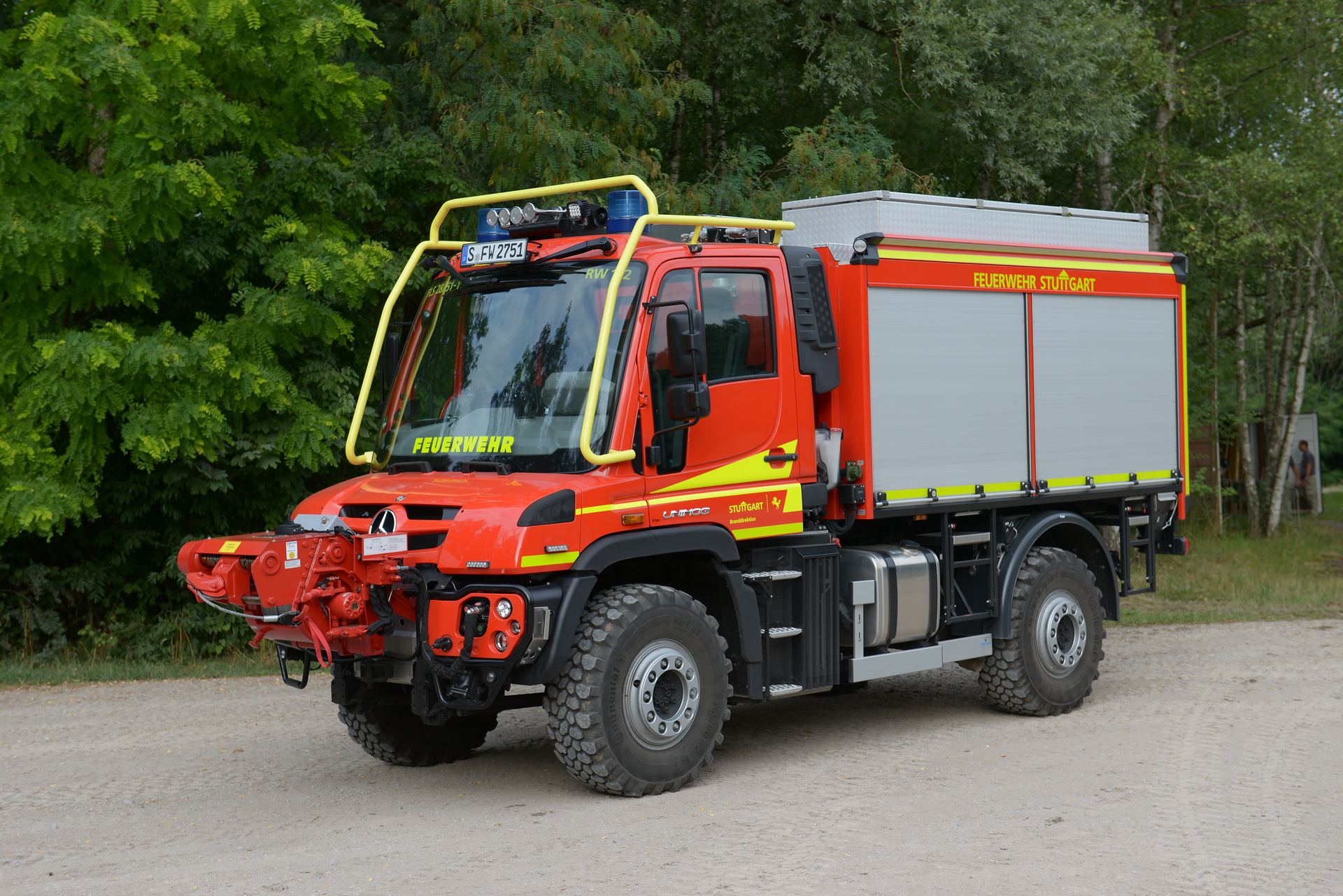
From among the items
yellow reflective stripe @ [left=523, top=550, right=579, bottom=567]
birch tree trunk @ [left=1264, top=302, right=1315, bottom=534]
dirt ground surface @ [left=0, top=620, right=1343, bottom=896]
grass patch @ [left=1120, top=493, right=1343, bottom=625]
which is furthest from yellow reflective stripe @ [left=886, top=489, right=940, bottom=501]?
birch tree trunk @ [left=1264, top=302, right=1315, bottom=534]

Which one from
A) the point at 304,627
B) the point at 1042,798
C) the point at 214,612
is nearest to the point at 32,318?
the point at 214,612

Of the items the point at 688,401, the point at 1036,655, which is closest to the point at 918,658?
the point at 1036,655

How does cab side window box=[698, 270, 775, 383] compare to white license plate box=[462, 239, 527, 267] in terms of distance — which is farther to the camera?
white license plate box=[462, 239, 527, 267]

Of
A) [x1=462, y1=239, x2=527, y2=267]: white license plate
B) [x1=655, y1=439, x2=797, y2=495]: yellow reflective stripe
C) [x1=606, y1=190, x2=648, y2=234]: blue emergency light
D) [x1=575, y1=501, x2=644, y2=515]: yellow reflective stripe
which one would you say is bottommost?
[x1=575, y1=501, x2=644, y2=515]: yellow reflective stripe

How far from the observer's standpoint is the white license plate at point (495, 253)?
7.89 m

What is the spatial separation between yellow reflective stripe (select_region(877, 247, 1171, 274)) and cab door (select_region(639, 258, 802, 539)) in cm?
103

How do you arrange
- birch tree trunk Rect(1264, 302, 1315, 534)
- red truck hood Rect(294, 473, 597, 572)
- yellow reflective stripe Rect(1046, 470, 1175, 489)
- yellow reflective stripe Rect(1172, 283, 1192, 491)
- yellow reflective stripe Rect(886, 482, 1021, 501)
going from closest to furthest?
red truck hood Rect(294, 473, 597, 572), yellow reflective stripe Rect(886, 482, 1021, 501), yellow reflective stripe Rect(1046, 470, 1175, 489), yellow reflective stripe Rect(1172, 283, 1192, 491), birch tree trunk Rect(1264, 302, 1315, 534)

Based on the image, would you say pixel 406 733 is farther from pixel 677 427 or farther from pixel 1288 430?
pixel 1288 430

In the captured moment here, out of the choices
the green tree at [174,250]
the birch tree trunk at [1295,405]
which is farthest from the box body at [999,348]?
the birch tree trunk at [1295,405]

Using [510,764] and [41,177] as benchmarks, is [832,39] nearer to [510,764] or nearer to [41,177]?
[41,177]

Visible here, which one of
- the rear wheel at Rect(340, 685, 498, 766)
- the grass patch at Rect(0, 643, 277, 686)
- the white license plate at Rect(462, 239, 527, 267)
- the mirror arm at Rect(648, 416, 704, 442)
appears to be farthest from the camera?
the grass patch at Rect(0, 643, 277, 686)

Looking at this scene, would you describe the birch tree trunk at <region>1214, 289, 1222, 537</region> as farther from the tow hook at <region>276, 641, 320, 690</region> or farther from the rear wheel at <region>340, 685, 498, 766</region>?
the tow hook at <region>276, 641, 320, 690</region>

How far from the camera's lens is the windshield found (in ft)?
24.0

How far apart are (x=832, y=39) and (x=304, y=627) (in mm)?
12165
